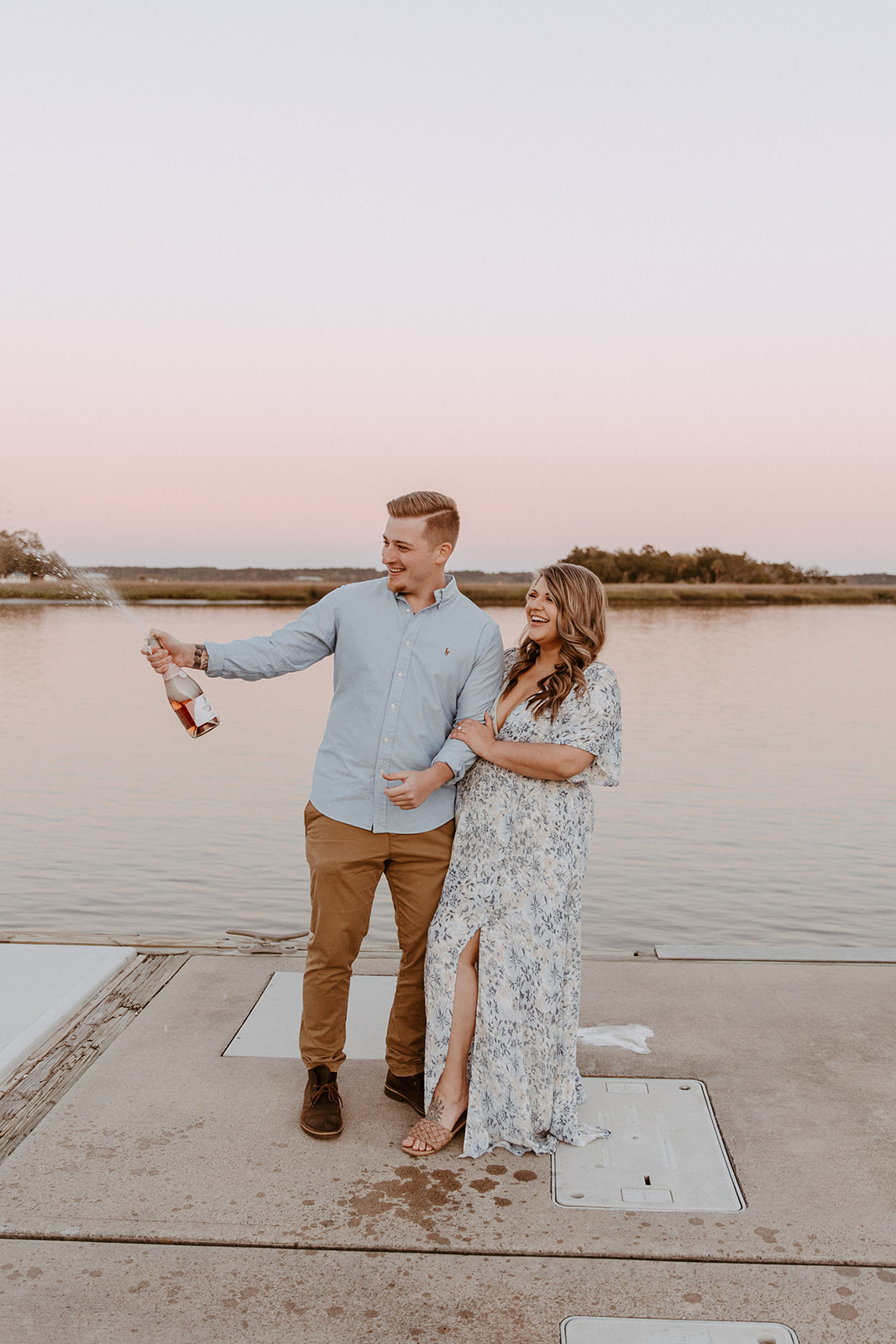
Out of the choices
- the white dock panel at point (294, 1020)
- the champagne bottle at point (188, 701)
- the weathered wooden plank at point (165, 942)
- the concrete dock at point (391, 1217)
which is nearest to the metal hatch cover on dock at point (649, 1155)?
the concrete dock at point (391, 1217)

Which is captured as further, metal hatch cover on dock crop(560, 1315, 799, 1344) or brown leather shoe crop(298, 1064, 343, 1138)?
brown leather shoe crop(298, 1064, 343, 1138)

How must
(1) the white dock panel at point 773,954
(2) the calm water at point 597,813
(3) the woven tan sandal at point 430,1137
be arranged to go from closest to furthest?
(3) the woven tan sandal at point 430,1137, (1) the white dock panel at point 773,954, (2) the calm water at point 597,813

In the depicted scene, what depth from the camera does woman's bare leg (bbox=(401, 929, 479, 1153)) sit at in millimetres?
3014

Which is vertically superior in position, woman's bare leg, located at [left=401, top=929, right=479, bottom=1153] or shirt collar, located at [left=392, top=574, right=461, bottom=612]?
shirt collar, located at [left=392, top=574, right=461, bottom=612]

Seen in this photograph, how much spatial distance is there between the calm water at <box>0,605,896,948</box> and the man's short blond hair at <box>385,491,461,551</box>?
3834 millimetres

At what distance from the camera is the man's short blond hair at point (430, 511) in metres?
3.04

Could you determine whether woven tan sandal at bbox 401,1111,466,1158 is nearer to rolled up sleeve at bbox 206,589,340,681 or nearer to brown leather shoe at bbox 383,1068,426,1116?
brown leather shoe at bbox 383,1068,426,1116

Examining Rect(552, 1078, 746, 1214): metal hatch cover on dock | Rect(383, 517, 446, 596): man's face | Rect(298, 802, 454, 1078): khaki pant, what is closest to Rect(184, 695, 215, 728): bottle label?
Rect(298, 802, 454, 1078): khaki pant

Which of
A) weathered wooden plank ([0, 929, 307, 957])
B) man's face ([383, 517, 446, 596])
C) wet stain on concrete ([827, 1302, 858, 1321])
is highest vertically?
man's face ([383, 517, 446, 596])

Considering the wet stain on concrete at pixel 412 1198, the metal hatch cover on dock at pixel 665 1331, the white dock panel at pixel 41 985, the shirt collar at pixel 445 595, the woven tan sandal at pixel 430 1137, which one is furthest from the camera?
the white dock panel at pixel 41 985

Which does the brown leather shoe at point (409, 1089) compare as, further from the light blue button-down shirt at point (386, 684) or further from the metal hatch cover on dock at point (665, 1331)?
the metal hatch cover on dock at point (665, 1331)

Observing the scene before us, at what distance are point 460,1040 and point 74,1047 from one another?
4.03 feet

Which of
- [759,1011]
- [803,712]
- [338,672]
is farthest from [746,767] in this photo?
[338,672]

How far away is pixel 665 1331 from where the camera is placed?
2.22m
